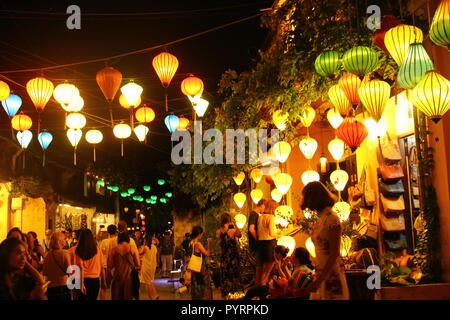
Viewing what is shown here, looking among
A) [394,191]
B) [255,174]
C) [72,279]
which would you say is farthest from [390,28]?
[255,174]

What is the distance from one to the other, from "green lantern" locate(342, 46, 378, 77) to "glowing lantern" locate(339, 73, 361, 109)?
1.55 ft

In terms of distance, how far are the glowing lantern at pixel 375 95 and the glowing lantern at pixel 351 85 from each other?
1.20 ft

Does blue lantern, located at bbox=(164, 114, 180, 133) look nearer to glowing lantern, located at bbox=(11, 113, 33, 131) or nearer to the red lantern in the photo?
glowing lantern, located at bbox=(11, 113, 33, 131)

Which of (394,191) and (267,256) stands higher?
(394,191)

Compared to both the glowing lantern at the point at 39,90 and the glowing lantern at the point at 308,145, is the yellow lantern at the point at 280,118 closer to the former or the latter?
the glowing lantern at the point at 308,145

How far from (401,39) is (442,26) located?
3.90ft

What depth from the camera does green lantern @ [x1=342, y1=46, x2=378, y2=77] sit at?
26.5ft

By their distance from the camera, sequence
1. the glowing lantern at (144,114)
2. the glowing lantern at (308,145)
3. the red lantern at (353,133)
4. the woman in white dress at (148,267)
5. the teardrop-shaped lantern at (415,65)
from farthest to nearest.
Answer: the glowing lantern at (144,114) → the woman in white dress at (148,267) → the glowing lantern at (308,145) → the red lantern at (353,133) → the teardrop-shaped lantern at (415,65)

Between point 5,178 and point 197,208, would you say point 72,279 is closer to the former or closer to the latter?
point 5,178

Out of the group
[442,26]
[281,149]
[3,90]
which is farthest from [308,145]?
[3,90]

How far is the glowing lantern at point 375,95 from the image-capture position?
8219 mm

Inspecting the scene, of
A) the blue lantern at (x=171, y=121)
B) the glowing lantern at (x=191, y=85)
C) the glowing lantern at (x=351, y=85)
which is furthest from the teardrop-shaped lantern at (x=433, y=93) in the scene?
the blue lantern at (x=171, y=121)

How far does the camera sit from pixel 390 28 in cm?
811

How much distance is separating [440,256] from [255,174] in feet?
29.2
